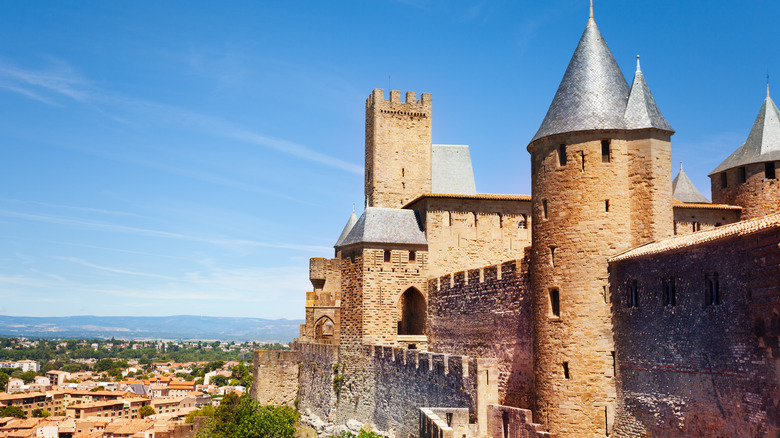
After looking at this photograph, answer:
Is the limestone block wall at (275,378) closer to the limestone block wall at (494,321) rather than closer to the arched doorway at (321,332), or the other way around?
the arched doorway at (321,332)

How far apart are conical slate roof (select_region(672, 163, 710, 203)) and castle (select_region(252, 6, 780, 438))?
14.8 feet

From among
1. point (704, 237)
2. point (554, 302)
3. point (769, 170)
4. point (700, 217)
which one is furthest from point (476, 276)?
point (769, 170)

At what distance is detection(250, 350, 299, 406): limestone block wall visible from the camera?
3472cm

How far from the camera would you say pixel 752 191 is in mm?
30094

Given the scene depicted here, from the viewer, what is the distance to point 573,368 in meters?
19.1

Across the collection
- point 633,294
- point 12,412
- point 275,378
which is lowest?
point 12,412

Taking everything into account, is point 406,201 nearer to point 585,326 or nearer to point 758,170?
point 758,170

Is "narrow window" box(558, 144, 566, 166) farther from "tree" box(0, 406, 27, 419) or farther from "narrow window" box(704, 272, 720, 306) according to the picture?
"tree" box(0, 406, 27, 419)

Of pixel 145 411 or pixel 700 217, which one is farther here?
pixel 145 411

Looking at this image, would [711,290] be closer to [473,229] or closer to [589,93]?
[589,93]

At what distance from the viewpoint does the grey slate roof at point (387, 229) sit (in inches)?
1227

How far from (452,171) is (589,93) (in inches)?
740

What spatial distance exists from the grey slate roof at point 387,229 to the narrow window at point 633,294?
46.1ft

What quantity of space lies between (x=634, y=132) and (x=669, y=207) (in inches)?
84.0
